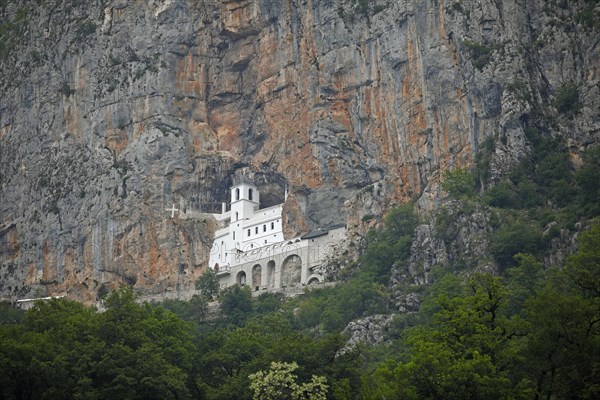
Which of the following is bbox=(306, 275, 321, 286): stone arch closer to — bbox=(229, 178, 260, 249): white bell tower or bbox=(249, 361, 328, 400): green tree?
bbox=(229, 178, 260, 249): white bell tower

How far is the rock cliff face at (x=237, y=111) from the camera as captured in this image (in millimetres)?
111562

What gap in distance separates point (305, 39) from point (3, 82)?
4220cm

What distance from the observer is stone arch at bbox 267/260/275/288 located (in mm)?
122625

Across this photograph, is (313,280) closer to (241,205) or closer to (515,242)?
(241,205)

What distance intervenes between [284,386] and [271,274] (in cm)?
5448

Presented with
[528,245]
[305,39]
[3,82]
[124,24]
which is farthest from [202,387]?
[3,82]

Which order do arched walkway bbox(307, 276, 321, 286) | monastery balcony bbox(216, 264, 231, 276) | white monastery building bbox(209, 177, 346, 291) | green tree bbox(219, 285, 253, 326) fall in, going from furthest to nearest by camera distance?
monastery balcony bbox(216, 264, 231, 276)
white monastery building bbox(209, 177, 346, 291)
arched walkway bbox(307, 276, 321, 286)
green tree bbox(219, 285, 253, 326)

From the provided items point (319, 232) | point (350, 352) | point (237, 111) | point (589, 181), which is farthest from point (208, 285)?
point (350, 352)

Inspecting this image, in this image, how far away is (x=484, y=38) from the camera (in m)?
113

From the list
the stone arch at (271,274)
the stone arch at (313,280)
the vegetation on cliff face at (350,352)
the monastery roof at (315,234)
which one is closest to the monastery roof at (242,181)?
the stone arch at (271,274)

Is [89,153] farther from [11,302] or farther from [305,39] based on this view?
[305,39]

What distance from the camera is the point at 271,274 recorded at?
123000 mm

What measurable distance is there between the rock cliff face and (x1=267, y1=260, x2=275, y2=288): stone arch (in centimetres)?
412

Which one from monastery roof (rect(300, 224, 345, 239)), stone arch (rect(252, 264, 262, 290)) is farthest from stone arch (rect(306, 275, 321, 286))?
stone arch (rect(252, 264, 262, 290))
